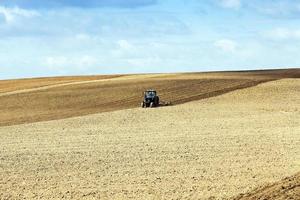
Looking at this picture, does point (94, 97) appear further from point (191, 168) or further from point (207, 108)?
point (191, 168)

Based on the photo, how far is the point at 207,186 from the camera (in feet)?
61.5

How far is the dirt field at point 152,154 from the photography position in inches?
740

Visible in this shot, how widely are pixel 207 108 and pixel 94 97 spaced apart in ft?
55.8

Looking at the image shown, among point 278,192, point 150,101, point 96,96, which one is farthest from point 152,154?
point 96,96

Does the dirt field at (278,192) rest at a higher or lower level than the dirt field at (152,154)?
higher

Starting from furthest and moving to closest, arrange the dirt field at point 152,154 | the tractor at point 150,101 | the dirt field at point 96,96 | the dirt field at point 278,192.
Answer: the tractor at point 150,101, the dirt field at point 96,96, the dirt field at point 152,154, the dirt field at point 278,192

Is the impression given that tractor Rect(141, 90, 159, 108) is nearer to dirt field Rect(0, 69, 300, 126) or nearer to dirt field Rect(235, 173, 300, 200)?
dirt field Rect(0, 69, 300, 126)

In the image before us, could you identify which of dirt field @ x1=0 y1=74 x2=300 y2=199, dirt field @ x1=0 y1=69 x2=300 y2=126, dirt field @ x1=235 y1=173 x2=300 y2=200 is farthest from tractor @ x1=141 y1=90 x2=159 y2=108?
dirt field @ x1=235 y1=173 x2=300 y2=200

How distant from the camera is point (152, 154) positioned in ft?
87.1

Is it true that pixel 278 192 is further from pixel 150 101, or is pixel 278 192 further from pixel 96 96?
pixel 96 96

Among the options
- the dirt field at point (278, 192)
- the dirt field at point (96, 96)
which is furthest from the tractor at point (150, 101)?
the dirt field at point (278, 192)

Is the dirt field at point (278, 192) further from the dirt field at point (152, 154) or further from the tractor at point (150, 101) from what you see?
the tractor at point (150, 101)

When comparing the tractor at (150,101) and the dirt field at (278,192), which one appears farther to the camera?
the tractor at (150,101)

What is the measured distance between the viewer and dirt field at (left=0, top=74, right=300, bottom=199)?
1880 cm
